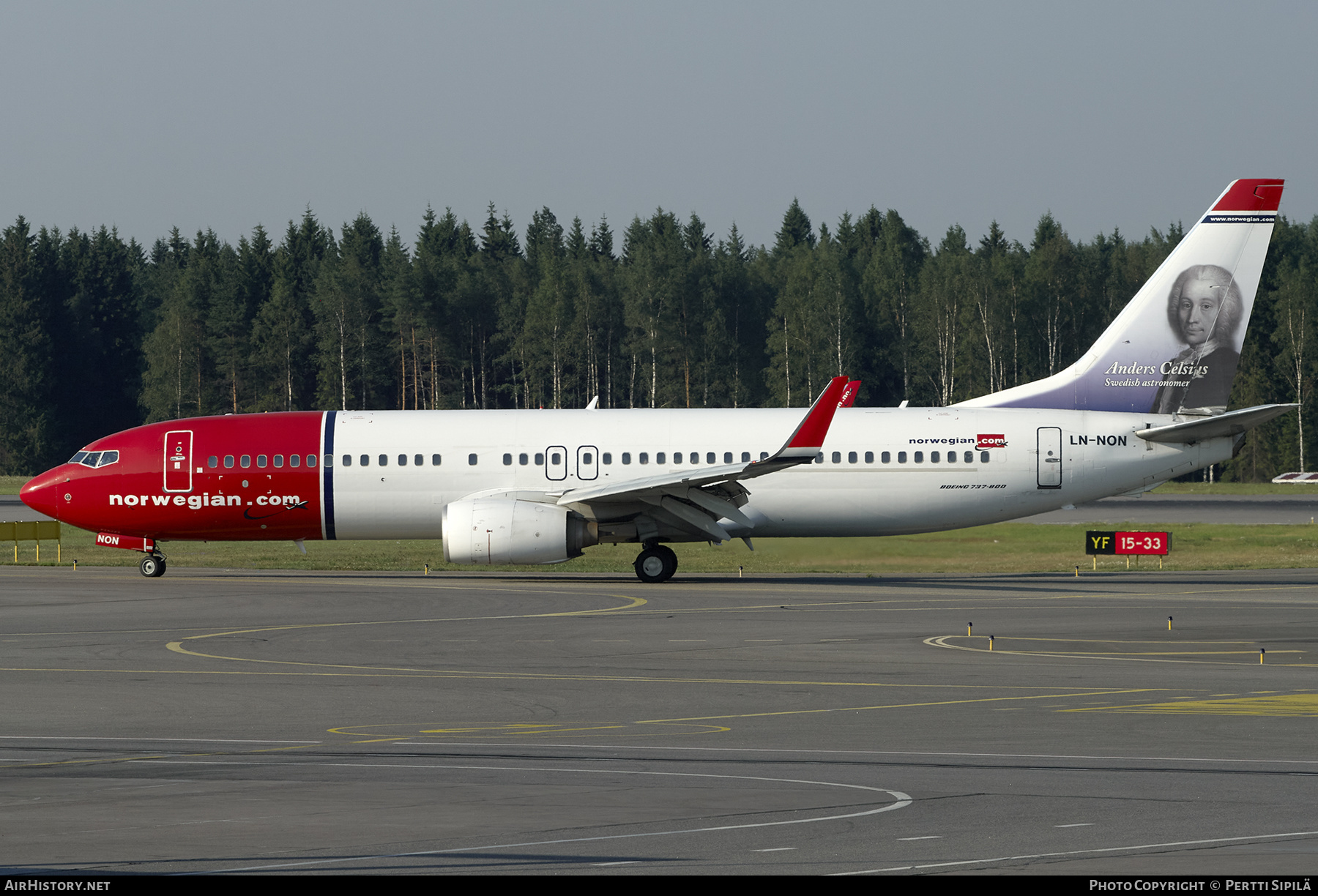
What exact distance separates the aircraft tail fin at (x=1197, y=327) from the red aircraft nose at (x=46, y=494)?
23298mm

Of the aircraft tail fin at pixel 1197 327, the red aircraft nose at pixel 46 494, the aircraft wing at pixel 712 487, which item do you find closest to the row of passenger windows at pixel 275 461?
the red aircraft nose at pixel 46 494

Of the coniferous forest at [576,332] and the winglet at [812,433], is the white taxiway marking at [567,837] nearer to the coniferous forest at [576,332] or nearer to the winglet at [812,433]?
the winglet at [812,433]

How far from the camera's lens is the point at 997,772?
43.2 feet

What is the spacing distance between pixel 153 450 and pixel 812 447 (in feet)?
54.8

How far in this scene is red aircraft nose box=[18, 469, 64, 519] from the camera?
37.6 meters

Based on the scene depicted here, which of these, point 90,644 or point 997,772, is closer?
point 997,772

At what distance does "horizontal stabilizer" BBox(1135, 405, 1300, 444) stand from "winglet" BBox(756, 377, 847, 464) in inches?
335

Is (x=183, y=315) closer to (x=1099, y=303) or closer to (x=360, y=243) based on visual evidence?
(x=360, y=243)

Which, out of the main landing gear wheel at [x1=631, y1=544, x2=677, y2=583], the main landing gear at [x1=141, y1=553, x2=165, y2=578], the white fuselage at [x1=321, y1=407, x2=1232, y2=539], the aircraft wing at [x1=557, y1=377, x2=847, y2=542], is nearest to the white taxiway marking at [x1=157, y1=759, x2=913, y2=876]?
the aircraft wing at [x1=557, y1=377, x2=847, y2=542]

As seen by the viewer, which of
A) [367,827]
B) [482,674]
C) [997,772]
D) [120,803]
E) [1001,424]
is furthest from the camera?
[1001,424]

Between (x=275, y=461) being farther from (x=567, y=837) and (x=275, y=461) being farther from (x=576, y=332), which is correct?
(x=576, y=332)

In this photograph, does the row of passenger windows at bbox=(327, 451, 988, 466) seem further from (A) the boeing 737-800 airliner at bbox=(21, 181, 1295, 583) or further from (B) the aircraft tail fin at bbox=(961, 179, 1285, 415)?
(B) the aircraft tail fin at bbox=(961, 179, 1285, 415)

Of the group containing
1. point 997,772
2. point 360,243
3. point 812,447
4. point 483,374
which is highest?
point 360,243

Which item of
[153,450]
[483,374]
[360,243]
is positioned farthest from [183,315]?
[153,450]
